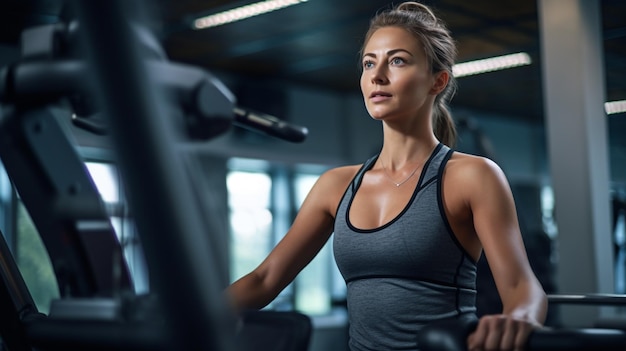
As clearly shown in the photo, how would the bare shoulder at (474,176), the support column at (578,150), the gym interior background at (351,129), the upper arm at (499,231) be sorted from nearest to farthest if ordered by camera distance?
the upper arm at (499,231) → the bare shoulder at (474,176) → the gym interior background at (351,129) → the support column at (578,150)

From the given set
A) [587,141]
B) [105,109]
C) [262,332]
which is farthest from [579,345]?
[587,141]

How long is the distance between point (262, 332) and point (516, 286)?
41 cm

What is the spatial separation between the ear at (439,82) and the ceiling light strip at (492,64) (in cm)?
599

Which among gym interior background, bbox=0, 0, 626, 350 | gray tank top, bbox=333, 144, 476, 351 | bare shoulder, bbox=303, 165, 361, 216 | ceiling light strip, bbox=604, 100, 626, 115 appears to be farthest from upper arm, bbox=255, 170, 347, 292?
ceiling light strip, bbox=604, 100, 626, 115

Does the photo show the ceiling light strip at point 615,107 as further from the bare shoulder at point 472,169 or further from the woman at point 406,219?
the bare shoulder at point 472,169

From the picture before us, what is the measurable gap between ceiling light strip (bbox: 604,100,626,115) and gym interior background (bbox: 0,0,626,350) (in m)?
0.04

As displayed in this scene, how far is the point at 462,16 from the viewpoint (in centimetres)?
622

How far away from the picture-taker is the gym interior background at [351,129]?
2.56 metres

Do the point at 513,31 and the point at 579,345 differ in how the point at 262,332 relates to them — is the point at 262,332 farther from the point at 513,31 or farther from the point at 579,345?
the point at 513,31

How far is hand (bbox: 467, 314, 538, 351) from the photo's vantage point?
867 millimetres

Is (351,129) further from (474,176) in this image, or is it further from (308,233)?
(474,176)

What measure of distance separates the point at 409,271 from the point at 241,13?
4.90 m

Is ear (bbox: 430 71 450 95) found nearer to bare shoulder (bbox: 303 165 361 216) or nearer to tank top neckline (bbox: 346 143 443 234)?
tank top neckline (bbox: 346 143 443 234)

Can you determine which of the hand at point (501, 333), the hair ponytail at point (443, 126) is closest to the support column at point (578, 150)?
the hair ponytail at point (443, 126)
